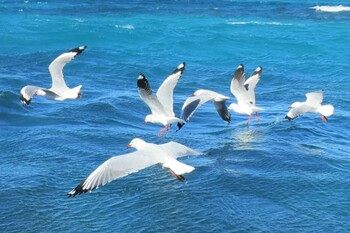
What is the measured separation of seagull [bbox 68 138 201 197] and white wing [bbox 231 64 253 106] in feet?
12.4

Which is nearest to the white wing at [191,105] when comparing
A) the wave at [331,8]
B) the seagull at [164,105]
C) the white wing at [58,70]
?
the seagull at [164,105]

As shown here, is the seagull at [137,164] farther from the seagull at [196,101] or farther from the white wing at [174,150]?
the seagull at [196,101]

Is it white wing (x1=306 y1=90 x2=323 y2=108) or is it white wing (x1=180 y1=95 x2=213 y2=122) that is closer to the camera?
white wing (x1=180 y1=95 x2=213 y2=122)

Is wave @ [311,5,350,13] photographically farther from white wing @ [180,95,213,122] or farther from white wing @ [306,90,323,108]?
white wing @ [180,95,213,122]

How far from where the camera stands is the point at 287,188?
11.4 m

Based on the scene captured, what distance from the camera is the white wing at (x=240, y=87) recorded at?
14.4m

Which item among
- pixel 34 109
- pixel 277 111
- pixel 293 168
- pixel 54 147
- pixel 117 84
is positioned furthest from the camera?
pixel 117 84

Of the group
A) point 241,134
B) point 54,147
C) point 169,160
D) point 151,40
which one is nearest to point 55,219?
point 169,160

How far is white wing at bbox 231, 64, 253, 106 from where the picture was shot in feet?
47.1

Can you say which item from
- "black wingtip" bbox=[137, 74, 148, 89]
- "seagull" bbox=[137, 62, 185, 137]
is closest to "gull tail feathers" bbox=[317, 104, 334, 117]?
"seagull" bbox=[137, 62, 185, 137]

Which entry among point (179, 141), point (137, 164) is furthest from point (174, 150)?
point (179, 141)

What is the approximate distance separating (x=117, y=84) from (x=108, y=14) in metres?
22.4

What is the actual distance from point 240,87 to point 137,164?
551cm

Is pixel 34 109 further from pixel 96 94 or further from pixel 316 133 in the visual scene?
pixel 316 133
